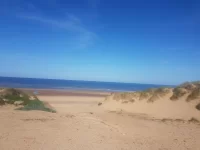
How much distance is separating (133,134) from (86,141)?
2853mm

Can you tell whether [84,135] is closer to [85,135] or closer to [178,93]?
[85,135]

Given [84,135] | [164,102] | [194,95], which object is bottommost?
[84,135]

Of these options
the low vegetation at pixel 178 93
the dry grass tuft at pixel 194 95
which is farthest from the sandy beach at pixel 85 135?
the low vegetation at pixel 178 93

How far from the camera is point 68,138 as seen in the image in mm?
9617

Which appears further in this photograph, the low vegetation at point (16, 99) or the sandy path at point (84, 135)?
the low vegetation at point (16, 99)

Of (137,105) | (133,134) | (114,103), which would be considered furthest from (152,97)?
(133,134)

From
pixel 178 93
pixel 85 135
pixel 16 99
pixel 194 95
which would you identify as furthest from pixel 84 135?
pixel 178 93

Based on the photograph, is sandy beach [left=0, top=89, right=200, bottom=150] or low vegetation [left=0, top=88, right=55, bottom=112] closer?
sandy beach [left=0, top=89, right=200, bottom=150]

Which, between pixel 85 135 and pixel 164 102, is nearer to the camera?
pixel 85 135

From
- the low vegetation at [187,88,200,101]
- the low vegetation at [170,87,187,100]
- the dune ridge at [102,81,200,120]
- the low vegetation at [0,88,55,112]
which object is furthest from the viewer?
the low vegetation at [170,87,187,100]

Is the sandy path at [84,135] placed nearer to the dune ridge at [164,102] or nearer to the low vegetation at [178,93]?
the dune ridge at [164,102]

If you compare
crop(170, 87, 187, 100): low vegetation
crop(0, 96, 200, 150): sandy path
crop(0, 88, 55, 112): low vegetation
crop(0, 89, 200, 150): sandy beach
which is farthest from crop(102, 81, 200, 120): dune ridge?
crop(0, 88, 55, 112): low vegetation

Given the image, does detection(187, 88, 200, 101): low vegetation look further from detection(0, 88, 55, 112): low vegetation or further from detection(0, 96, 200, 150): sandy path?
detection(0, 88, 55, 112): low vegetation

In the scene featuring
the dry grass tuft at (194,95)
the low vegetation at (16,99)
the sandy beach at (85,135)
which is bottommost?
the sandy beach at (85,135)
